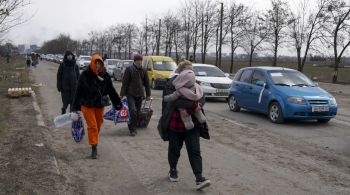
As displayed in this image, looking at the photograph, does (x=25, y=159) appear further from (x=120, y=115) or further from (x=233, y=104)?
(x=233, y=104)

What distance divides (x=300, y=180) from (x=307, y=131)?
14.8 feet

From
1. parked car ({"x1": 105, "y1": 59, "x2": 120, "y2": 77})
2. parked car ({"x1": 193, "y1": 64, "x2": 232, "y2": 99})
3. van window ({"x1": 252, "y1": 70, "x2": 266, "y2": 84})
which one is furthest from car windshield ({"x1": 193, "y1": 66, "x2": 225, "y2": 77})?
parked car ({"x1": 105, "y1": 59, "x2": 120, "y2": 77})

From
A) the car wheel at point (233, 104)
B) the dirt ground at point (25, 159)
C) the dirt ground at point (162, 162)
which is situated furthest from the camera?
the car wheel at point (233, 104)

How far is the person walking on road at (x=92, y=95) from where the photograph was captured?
686cm

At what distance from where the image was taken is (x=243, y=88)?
523 inches

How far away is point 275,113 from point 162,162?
18.0 ft

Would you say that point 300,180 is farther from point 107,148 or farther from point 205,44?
point 205,44

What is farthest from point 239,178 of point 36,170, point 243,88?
point 243,88

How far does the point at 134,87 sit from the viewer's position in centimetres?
910

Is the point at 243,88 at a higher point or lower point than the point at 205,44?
lower

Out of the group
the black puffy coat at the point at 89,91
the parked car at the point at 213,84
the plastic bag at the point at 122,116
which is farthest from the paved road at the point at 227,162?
the parked car at the point at 213,84

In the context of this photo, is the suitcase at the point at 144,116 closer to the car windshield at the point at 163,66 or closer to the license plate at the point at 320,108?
the license plate at the point at 320,108

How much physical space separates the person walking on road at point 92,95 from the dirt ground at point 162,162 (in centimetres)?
61

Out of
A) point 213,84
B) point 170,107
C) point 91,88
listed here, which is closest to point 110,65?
point 213,84
